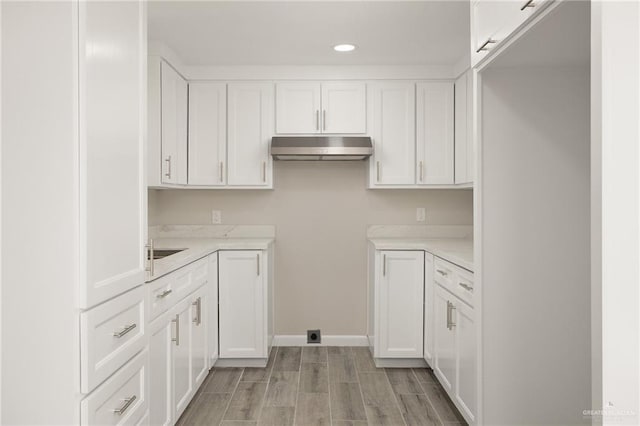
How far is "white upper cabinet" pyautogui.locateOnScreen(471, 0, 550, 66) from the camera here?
1497 mm

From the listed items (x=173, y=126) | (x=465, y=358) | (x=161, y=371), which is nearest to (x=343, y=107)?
(x=173, y=126)

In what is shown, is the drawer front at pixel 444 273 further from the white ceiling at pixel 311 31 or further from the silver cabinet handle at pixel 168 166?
the silver cabinet handle at pixel 168 166

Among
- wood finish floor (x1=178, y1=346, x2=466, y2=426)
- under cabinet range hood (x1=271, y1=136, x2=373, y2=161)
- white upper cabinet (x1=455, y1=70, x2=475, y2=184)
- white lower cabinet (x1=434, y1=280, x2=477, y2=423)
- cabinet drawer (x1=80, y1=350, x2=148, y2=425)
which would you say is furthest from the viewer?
under cabinet range hood (x1=271, y1=136, x2=373, y2=161)

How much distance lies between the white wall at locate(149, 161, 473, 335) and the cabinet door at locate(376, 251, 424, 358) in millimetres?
676

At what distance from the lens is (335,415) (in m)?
2.75

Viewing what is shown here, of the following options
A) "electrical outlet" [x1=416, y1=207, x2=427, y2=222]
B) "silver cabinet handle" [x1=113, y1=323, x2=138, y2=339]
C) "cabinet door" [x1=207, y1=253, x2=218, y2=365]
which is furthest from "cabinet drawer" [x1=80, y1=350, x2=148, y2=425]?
"electrical outlet" [x1=416, y1=207, x2=427, y2=222]

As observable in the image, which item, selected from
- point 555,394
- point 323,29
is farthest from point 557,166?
point 323,29

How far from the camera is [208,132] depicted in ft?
12.5

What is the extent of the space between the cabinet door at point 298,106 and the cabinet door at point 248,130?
3.5 inches

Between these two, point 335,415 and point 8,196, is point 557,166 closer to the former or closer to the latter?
point 335,415

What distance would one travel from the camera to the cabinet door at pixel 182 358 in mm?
2459

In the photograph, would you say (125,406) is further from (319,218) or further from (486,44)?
(319,218)

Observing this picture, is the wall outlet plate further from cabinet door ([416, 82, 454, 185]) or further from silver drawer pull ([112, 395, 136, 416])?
silver drawer pull ([112, 395, 136, 416])
